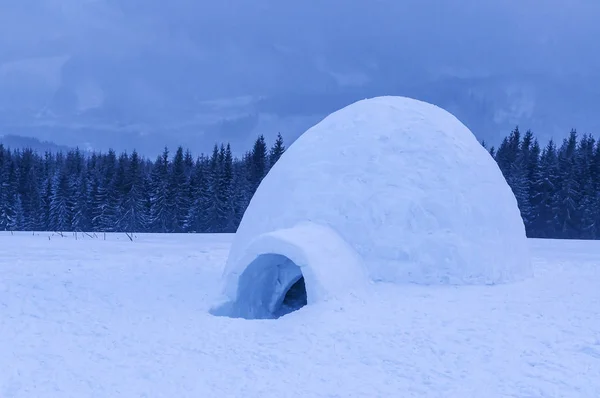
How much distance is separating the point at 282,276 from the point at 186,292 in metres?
2.11

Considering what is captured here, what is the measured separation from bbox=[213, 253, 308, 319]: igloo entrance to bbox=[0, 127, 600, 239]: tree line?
28.5 meters

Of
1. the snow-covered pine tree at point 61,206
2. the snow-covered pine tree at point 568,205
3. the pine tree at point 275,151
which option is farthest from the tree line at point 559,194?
the snow-covered pine tree at point 61,206

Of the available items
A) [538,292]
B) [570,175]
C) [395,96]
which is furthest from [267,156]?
[538,292]

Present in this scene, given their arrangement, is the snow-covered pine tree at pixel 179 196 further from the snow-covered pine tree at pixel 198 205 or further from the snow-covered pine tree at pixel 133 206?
the snow-covered pine tree at pixel 133 206

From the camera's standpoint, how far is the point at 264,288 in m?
9.88

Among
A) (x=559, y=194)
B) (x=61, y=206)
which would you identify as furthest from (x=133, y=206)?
(x=559, y=194)

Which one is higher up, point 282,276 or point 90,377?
point 282,276

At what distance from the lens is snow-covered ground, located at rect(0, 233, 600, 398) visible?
18.5ft

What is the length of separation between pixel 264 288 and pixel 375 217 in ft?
8.21

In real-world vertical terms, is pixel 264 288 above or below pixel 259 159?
below

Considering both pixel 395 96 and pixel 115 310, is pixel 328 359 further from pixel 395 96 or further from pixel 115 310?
pixel 395 96

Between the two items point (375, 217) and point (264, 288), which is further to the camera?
point (264, 288)

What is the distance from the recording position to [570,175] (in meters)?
37.0

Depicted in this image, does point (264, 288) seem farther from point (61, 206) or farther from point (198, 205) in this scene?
point (61, 206)
